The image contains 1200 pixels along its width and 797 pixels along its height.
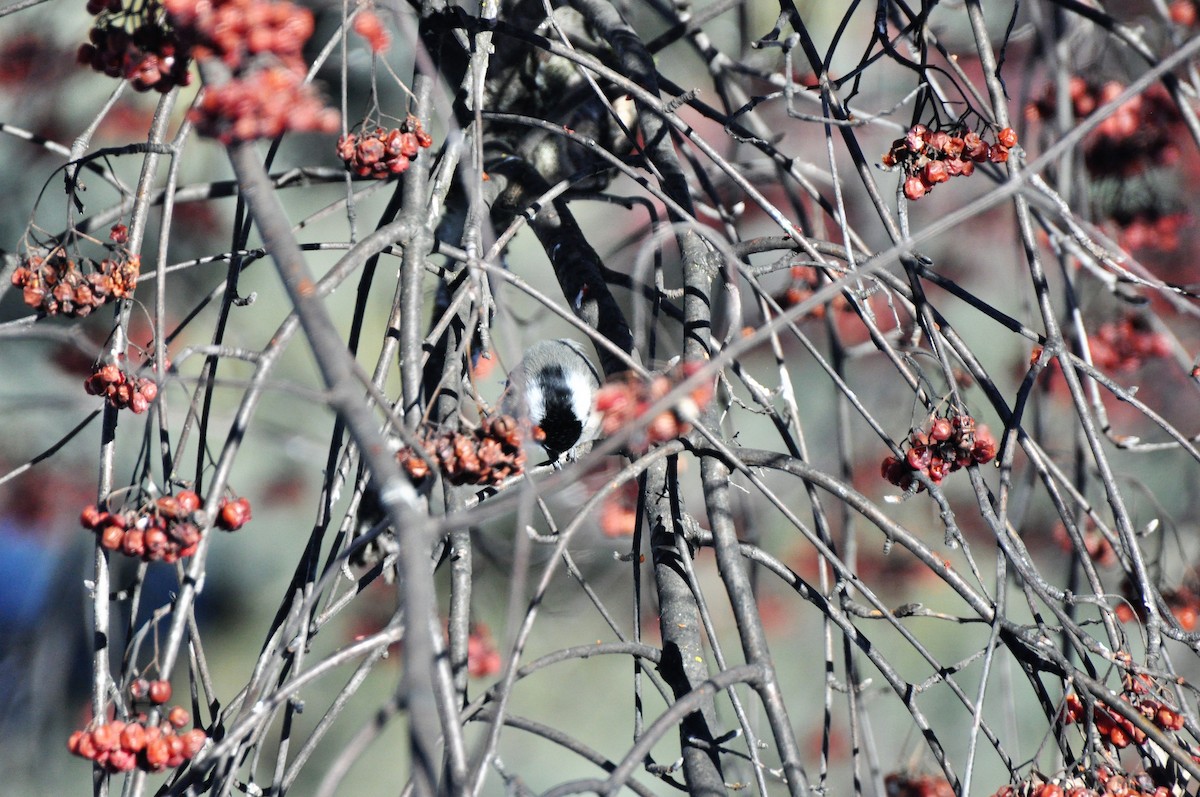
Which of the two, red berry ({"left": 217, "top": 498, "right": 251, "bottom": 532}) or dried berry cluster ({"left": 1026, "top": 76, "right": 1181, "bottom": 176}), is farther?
dried berry cluster ({"left": 1026, "top": 76, "right": 1181, "bottom": 176})

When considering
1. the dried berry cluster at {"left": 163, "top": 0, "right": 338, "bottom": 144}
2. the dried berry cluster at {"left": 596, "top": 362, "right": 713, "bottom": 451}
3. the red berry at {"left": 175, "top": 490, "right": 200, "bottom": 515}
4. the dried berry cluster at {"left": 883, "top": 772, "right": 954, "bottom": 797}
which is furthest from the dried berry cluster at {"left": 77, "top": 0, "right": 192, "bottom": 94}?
the dried berry cluster at {"left": 883, "top": 772, "right": 954, "bottom": 797}

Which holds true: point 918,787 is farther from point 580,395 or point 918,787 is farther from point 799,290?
point 799,290

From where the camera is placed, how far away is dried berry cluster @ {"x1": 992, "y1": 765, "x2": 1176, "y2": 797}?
1090 mm

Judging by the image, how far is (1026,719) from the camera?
349cm

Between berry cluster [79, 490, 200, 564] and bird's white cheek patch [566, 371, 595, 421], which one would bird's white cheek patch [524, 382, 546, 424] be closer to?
bird's white cheek patch [566, 371, 595, 421]

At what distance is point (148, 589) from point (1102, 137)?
3.01 meters

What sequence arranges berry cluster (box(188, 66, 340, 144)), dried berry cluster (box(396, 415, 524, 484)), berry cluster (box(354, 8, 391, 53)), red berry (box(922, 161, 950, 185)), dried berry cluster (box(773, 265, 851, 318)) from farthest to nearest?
1. dried berry cluster (box(773, 265, 851, 318))
2. red berry (box(922, 161, 950, 185))
3. berry cluster (box(354, 8, 391, 53))
4. dried berry cluster (box(396, 415, 524, 484))
5. berry cluster (box(188, 66, 340, 144))

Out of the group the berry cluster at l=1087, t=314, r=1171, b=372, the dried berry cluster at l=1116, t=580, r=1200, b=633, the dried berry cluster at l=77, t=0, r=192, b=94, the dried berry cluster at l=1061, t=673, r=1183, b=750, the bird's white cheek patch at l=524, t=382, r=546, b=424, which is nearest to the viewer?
the dried berry cluster at l=77, t=0, r=192, b=94

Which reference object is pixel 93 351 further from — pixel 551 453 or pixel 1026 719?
pixel 1026 719

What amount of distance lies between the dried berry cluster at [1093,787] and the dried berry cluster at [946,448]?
417mm

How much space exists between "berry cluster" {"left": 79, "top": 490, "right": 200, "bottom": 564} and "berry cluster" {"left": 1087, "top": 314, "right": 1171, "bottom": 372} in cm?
219

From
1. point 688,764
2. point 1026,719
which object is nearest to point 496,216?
point 688,764

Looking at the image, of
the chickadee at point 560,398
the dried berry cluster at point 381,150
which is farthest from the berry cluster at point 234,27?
the chickadee at point 560,398

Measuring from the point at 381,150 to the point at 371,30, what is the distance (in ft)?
0.59
